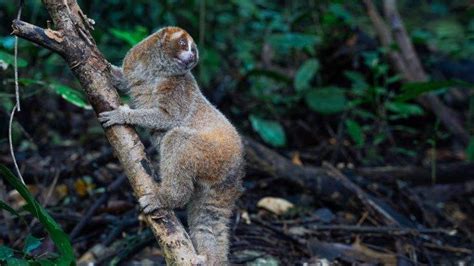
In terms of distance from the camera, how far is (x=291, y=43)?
8.16m

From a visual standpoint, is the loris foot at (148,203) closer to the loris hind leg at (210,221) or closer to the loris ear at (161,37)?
the loris hind leg at (210,221)

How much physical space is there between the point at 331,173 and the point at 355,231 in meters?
1.05

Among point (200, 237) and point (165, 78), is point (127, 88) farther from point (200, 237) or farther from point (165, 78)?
point (200, 237)

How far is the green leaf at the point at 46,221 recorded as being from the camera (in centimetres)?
349

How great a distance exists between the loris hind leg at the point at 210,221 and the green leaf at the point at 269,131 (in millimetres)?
3271

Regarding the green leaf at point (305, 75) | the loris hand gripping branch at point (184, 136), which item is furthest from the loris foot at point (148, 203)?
the green leaf at point (305, 75)

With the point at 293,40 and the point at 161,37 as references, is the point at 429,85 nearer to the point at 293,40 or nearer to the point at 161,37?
the point at 293,40

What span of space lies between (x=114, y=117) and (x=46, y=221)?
32.9 inches

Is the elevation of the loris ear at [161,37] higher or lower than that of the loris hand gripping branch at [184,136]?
higher

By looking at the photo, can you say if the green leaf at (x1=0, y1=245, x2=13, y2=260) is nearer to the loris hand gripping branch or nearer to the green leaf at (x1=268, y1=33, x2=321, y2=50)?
the loris hand gripping branch

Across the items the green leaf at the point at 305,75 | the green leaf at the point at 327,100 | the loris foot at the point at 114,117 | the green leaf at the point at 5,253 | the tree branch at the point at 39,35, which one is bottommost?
the green leaf at the point at 327,100

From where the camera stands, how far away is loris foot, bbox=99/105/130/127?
12.5ft

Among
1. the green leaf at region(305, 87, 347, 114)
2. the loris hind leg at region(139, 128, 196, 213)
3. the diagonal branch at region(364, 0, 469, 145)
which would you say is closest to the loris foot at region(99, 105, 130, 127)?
the loris hind leg at region(139, 128, 196, 213)

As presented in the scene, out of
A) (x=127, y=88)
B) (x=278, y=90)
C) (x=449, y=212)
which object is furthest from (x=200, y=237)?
(x=278, y=90)
